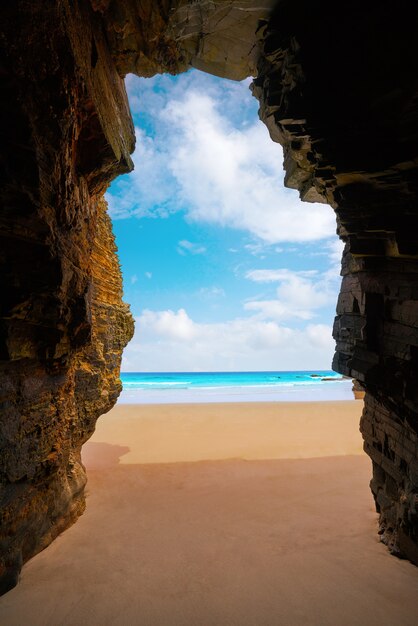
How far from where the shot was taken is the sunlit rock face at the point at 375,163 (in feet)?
15.5

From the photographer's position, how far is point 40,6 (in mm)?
3738

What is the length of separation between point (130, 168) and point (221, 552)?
8204mm

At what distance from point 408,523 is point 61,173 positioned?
26.5 feet

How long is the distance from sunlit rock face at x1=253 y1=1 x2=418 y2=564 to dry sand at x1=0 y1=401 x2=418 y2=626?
→ 1.26m

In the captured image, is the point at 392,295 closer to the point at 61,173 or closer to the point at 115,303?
the point at 61,173

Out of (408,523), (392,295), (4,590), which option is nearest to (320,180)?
(392,295)

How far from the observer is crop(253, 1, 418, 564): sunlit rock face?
4.72m

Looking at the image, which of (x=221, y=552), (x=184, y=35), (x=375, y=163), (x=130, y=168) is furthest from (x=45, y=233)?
(x=221, y=552)

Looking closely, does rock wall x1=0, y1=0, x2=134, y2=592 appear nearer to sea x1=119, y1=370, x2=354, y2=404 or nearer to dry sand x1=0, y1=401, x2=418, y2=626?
dry sand x1=0, y1=401, x2=418, y2=626

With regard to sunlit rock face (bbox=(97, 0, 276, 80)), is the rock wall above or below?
below

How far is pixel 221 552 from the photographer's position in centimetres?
571

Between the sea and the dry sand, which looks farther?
the sea

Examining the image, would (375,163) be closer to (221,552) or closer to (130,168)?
(130,168)

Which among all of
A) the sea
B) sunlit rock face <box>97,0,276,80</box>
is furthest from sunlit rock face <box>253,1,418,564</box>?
the sea
